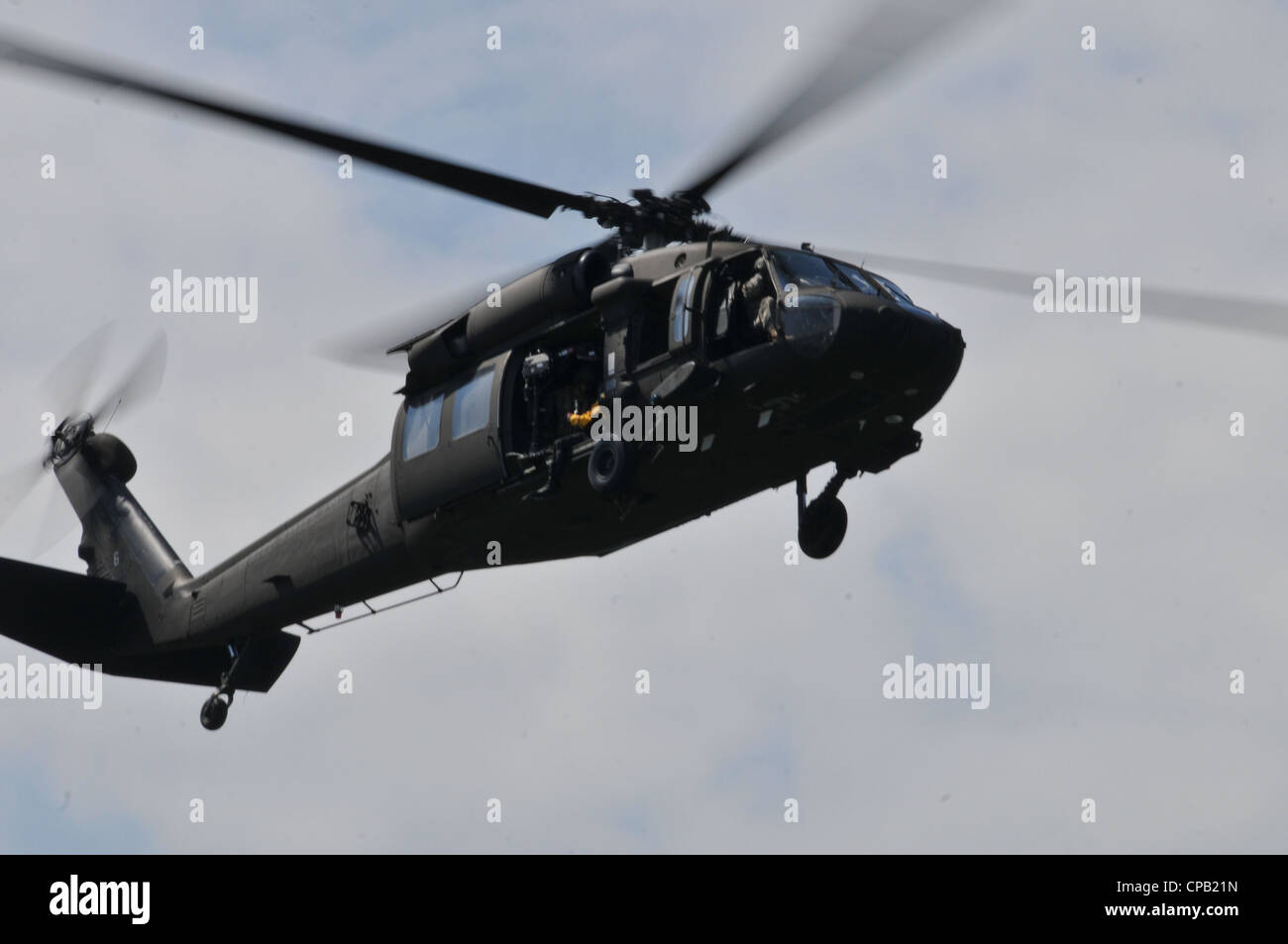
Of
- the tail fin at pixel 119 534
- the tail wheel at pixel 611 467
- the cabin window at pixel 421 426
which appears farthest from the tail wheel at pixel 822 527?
the tail fin at pixel 119 534

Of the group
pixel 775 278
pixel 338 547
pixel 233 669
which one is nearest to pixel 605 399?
pixel 775 278

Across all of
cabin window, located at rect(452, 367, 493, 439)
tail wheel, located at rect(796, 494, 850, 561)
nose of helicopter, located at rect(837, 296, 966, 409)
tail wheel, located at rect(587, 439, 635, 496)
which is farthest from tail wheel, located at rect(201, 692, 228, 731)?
nose of helicopter, located at rect(837, 296, 966, 409)

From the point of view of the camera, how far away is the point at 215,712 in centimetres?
2544

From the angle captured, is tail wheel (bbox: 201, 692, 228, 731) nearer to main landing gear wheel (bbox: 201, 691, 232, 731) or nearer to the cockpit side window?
main landing gear wheel (bbox: 201, 691, 232, 731)

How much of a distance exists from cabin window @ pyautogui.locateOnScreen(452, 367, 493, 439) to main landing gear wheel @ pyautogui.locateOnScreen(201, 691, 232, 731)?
21.9 feet

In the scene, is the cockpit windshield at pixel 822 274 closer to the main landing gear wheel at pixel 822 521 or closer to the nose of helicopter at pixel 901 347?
the nose of helicopter at pixel 901 347

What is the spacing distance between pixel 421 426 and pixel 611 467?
3642 mm

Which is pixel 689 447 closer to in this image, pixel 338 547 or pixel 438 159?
pixel 438 159

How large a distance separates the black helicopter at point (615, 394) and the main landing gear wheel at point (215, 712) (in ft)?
6.36

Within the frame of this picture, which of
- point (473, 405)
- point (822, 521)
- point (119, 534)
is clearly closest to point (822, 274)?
point (822, 521)

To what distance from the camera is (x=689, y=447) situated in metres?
19.3

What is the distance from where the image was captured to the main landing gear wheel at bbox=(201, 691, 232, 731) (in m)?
25.4

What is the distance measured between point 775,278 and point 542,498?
3.56m

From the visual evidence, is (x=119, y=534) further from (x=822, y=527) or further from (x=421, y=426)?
(x=822, y=527)
